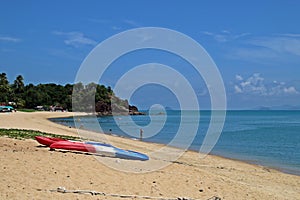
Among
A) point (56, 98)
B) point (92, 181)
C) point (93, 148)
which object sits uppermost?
point (56, 98)

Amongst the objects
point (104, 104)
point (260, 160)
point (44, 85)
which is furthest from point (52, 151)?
point (44, 85)

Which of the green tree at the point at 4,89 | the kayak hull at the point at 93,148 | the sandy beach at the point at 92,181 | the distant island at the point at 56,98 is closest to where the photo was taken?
the sandy beach at the point at 92,181

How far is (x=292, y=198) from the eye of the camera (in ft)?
35.7

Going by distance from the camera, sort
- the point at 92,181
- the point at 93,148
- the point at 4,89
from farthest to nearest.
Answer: the point at 4,89
the point at 93,148
the point at 92,181

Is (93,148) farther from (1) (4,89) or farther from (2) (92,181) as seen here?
(1) (4,89)

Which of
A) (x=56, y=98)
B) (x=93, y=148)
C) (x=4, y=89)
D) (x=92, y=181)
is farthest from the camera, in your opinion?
(x=56, y=98)

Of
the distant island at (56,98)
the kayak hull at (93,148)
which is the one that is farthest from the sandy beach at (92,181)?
the distant island at (56,98)

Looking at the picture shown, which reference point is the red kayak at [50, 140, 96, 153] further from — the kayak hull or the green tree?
the green tree

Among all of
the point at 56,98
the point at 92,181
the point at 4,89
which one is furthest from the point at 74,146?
the point at 56,98

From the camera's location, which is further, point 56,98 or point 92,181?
point 56,98

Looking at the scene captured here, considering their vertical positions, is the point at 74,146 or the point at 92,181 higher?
the point at 74,146

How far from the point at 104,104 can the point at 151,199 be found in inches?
4877

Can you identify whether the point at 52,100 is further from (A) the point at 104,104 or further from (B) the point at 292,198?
(B) the point at 292,198

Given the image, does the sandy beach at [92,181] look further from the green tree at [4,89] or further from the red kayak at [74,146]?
the green tree at [4,89]
